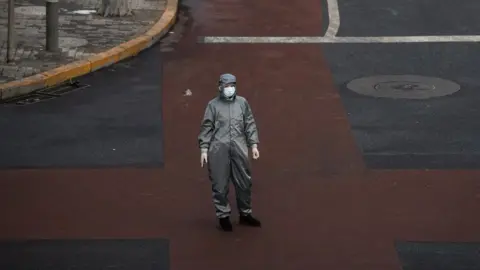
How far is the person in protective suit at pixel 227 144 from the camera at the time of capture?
41.3 feet

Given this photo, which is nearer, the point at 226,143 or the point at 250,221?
the point at 226,143

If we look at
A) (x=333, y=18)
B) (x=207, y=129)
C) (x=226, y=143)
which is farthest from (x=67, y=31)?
(x=226, y=143)

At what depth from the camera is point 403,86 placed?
60.9 feet

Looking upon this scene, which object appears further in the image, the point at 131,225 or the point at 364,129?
the point at 364,129

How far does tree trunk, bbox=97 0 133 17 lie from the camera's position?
2245 centimetres

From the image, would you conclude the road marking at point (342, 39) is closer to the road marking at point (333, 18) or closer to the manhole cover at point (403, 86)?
the road marking at point (333, 18)

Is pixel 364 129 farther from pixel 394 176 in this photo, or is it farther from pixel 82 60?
pixel 82 60

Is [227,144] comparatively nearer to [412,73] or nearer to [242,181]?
[242,181]

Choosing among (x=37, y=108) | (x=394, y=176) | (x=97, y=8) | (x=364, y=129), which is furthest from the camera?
(x=97, y=8)

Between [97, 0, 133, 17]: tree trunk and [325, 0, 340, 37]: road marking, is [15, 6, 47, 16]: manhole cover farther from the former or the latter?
[325, 0, 340, 37]: road marking

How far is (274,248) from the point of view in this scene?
1222 centimetres

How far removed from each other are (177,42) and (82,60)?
96.1 inches

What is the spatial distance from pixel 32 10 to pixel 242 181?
11.3m

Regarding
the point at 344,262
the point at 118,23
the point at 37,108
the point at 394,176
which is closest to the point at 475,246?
the point at 344,262
